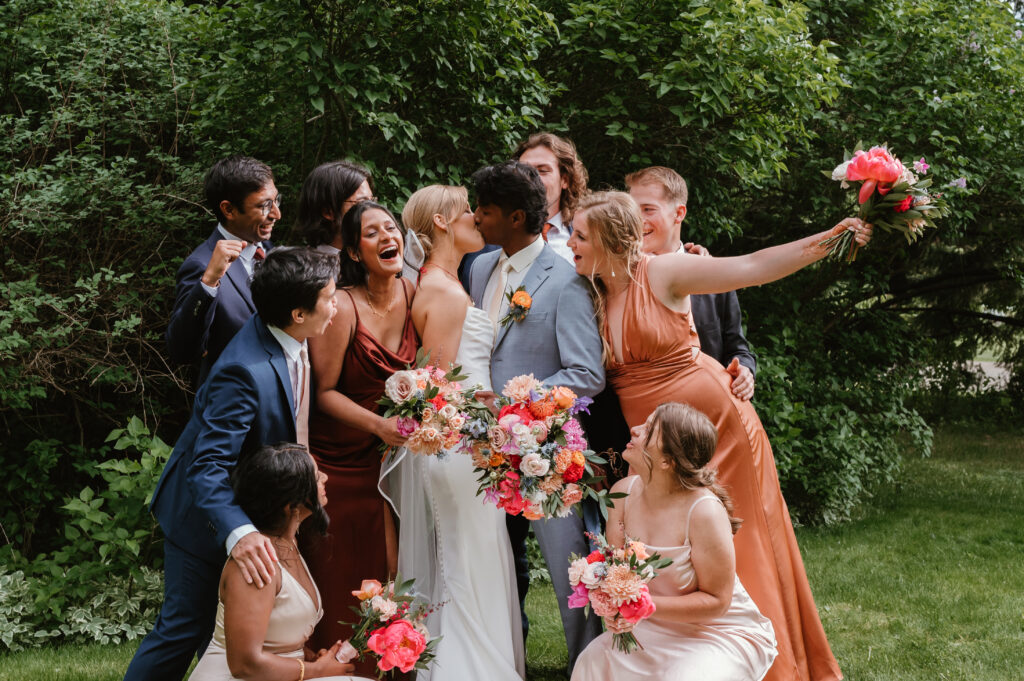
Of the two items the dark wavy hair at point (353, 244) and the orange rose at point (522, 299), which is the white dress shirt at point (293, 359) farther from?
the orange rose at point (522, 299)

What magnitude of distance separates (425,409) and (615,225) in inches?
43.8

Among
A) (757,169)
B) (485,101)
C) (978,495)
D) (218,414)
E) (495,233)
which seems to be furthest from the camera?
(978,495)

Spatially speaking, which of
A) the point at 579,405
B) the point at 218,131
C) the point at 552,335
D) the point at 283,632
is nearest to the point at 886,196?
the point at 579,405

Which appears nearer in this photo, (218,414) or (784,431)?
(218,414)

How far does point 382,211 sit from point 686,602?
6.20ft

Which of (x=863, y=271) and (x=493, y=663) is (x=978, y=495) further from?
(x=493, y=663)

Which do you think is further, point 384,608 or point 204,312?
point 204,312

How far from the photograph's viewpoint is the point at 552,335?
→ 3.87 m

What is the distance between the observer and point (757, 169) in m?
7.16

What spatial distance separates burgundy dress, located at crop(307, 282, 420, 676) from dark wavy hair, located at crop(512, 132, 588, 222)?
4.59ft

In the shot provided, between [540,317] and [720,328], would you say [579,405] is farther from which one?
[720,328]

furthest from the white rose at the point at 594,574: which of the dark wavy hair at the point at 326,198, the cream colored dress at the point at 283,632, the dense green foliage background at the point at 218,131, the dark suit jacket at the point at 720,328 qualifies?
the dense green foliage background at the point at 218,131

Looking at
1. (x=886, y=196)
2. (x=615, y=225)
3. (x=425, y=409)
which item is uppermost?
(x=886, y=196)

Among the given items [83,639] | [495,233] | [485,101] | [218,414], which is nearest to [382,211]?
[495,233]
